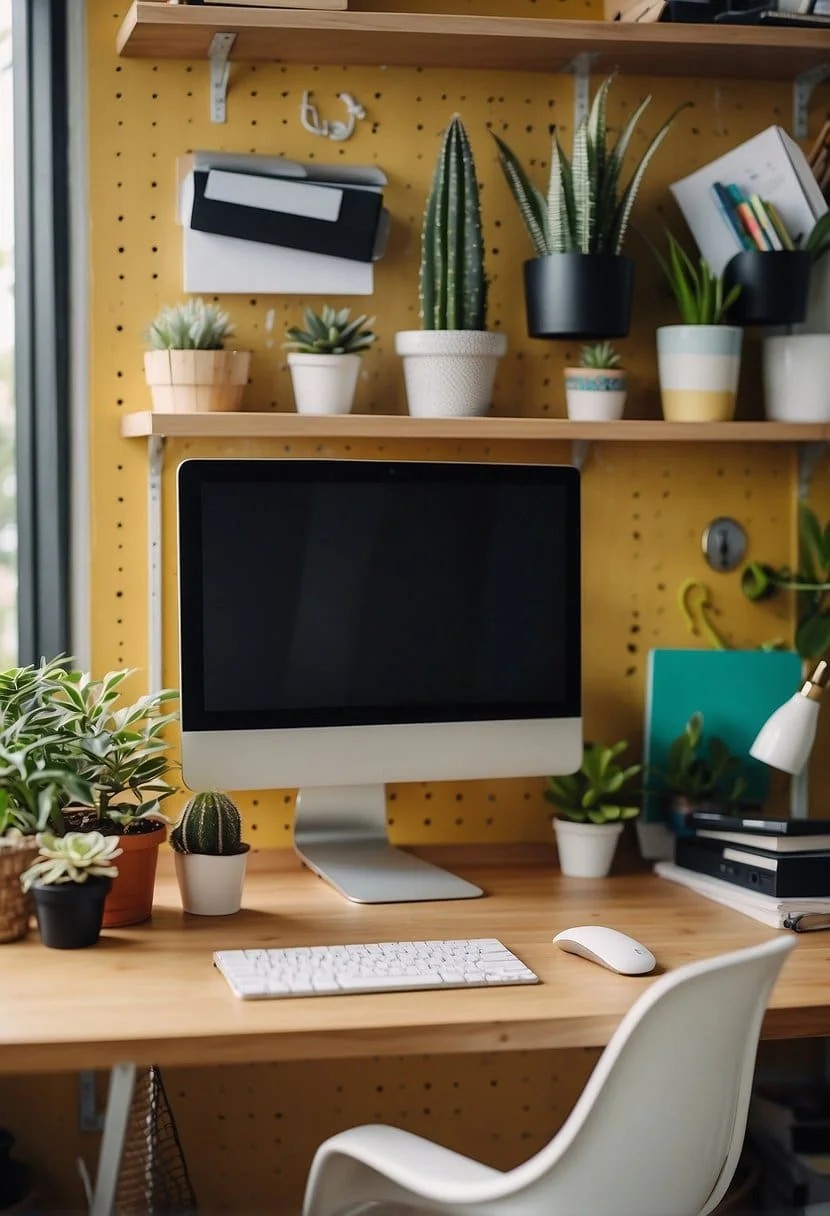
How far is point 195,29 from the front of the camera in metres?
1.94

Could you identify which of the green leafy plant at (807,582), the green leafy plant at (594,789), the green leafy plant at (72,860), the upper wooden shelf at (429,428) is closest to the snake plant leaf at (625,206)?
the upper wooden shelf at (429,428)

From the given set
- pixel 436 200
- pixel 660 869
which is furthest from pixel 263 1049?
pixel 436 200

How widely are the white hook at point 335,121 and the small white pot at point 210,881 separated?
106 centimetres

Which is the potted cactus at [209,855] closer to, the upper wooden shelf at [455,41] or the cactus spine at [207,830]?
the cactus spine at [207,830]

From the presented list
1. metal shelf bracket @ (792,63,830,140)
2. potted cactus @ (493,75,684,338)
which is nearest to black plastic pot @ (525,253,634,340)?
potted cactus @ (493,75,684,338)

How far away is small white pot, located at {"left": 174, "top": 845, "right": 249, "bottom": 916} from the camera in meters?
1.73

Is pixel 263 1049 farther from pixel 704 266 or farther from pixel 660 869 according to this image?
pixel 704 266

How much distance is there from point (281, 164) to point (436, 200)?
0.24 metres

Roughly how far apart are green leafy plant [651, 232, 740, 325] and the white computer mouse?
0.93 m

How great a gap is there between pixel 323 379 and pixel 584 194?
0.45 metres

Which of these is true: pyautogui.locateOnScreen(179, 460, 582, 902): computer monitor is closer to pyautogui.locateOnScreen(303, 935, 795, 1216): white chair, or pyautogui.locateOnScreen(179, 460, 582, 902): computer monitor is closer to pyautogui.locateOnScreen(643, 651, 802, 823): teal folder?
pyautogui.locateOnScreen(643, 651, 802, 823): teal folder

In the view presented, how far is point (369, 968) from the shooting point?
151 cm

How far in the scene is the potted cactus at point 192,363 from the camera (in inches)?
77.7

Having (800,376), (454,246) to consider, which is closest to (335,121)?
(454,246)
